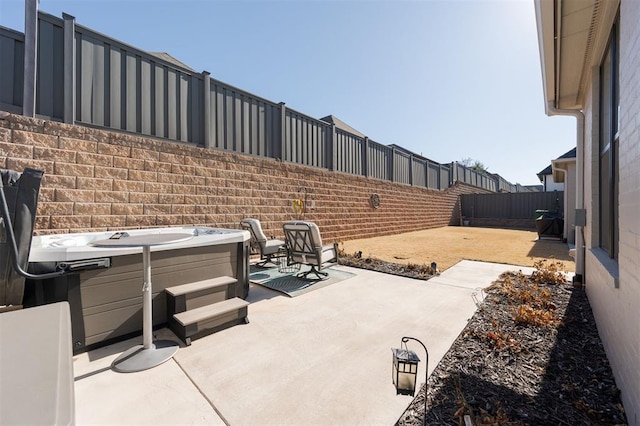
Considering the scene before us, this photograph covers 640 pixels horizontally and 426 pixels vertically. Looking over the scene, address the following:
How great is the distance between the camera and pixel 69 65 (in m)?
3.81

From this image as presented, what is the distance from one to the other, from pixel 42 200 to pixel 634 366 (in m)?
5.93

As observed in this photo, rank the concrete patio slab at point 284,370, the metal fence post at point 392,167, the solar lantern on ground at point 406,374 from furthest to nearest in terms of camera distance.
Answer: the metal fence post at point 392,167 < the concrete patio slab at point 284,370 < the solar lantern on ground at point 406,374

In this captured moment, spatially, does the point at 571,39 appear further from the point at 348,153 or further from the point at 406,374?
the point at 348,153

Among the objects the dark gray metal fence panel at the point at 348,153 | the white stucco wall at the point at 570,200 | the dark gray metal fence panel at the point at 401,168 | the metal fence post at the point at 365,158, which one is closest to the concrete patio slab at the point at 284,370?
the dark gray metal fence panel at the point at 348,153

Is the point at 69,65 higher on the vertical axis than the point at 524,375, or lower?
higher

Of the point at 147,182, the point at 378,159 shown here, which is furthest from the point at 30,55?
the point at 378,159

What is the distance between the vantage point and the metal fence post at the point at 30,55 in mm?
3480

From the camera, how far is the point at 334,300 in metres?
3.63

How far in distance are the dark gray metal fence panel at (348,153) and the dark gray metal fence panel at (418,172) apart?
14.9ft

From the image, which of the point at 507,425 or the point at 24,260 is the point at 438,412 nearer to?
the point at 507,425

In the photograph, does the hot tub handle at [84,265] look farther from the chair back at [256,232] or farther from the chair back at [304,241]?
the chair back at [256,232]

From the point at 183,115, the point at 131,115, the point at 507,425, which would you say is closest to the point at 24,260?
the point at 507,425

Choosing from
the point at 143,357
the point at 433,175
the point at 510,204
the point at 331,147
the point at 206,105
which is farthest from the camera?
the point at 510,204

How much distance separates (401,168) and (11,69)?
467 inches
